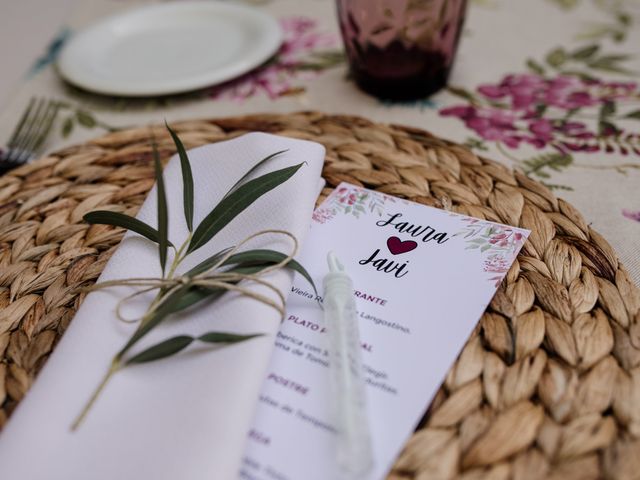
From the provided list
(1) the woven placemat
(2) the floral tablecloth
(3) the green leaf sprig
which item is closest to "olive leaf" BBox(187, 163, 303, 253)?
(3) the green leaf sprig

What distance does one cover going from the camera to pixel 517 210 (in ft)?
1.77

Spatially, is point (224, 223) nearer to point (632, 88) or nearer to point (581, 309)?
point (581, 309)

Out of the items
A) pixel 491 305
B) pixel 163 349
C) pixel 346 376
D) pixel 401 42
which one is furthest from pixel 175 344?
pixel 401 42

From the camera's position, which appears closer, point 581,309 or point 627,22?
point 581,309

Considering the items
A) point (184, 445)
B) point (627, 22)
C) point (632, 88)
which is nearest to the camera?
point (184, 445)

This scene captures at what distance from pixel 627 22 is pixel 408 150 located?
556 millimetres

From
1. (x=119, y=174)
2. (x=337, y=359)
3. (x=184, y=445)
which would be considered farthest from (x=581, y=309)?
(x=119, y=174)

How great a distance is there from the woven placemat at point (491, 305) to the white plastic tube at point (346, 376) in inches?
1.1

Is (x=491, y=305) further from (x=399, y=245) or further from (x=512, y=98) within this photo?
(x=512, y=98)

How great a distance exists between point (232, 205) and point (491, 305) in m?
0.22

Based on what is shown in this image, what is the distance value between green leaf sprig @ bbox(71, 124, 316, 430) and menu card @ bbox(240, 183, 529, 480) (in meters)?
0.04

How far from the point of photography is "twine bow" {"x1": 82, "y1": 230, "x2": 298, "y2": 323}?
1.36ft

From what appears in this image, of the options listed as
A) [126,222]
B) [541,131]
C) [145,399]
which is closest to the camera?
[145,399]

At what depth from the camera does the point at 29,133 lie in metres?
0.79
